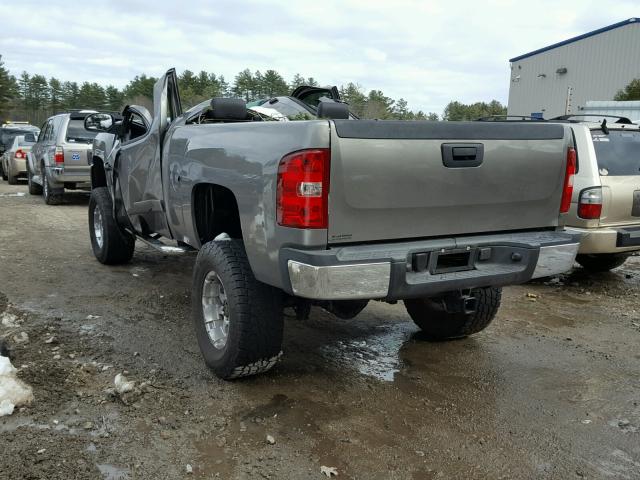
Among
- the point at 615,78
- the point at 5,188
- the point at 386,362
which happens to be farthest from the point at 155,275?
the point at 615,78


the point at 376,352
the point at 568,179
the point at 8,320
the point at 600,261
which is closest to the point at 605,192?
the point at 600,261

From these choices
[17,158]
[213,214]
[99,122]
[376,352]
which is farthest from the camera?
[17,158]

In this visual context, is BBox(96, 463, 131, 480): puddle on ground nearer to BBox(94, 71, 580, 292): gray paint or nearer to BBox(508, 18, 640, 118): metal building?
BBox(94, 71, 580, 292): gray paint

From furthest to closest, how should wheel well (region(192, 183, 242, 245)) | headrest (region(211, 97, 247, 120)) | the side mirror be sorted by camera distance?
the side mirror → headrest (region(211, 97, 247, 120)) → wheel well (region(192, 183, 242, 245))

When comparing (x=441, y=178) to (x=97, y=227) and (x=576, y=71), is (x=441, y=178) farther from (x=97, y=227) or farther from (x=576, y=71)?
(x=576, y=71)

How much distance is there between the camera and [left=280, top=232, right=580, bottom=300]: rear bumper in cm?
288

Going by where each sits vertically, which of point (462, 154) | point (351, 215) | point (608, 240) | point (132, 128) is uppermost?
point (132, 128)

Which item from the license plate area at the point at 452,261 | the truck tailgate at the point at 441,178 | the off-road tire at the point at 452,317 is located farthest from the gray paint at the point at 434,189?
the off-road tire at the point at 452,317

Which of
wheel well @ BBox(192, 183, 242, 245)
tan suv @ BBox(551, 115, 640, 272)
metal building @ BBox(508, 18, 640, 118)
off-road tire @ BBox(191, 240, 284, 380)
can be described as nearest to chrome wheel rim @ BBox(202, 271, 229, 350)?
off-road tire @ BBox(191, 240, 284, 380)

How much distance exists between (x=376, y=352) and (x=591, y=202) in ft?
9.56

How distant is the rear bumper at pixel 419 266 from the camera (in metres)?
2.88

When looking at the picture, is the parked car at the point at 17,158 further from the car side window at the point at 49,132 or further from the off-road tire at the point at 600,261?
the off-road tire at the point at 600,261

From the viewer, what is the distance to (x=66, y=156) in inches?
458

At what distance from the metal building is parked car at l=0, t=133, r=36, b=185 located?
21.0 metres
